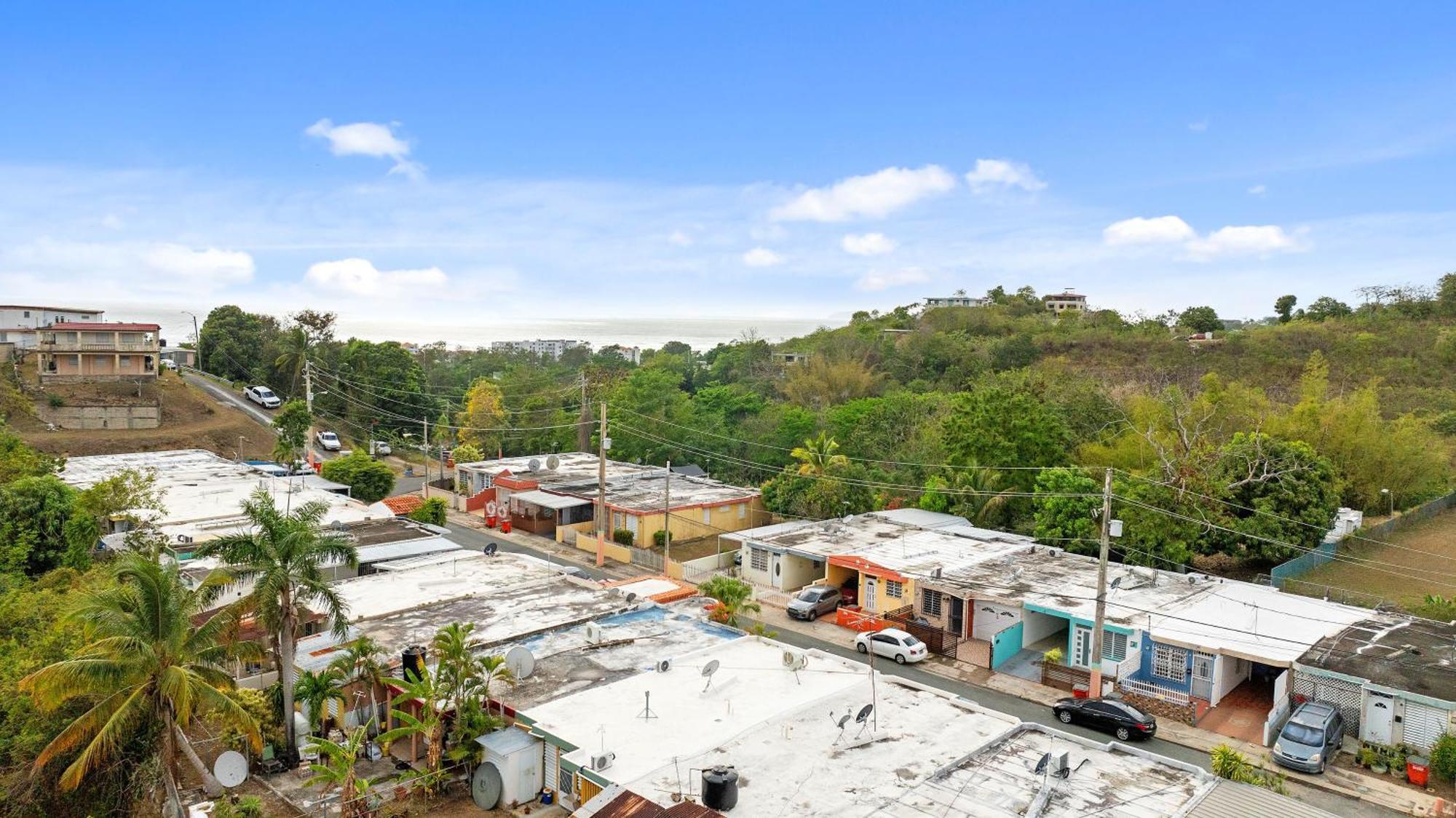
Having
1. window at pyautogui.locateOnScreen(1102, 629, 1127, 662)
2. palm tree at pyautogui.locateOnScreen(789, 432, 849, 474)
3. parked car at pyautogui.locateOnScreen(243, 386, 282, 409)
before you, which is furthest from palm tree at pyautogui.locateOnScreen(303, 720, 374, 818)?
parked car at pyautogui.locateOnScreen(243, 386, 282, 409)

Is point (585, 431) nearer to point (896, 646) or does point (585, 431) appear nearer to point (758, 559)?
point (758, 559)

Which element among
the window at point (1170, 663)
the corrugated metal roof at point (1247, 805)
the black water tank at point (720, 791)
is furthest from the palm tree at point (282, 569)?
the window at point (1170, 663)

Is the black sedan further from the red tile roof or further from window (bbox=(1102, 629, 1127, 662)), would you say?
the red tile roof

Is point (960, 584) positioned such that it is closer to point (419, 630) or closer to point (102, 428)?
point (419, 630)

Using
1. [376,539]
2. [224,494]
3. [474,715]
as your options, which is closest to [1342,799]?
[474,715]

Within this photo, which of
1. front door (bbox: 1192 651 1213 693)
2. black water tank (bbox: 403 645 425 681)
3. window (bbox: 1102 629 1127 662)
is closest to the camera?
black water tank (bbox: 403 645 425 681)

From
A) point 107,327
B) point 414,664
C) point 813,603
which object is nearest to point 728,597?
point 813,603

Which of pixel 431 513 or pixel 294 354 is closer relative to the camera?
pixel 431 513
